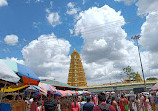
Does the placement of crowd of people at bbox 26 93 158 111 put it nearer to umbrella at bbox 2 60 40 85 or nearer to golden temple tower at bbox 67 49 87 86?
umbrella at bbox 2 60 40 85

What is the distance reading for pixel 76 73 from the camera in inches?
2606

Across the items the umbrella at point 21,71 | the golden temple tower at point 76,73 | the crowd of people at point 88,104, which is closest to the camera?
the crowd of people at point 88,104

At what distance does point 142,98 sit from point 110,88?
1526 inches

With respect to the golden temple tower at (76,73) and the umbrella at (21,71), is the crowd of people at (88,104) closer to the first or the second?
the umbrella at (21,71)

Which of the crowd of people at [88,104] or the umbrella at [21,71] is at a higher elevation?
the umbrella at [21,71]

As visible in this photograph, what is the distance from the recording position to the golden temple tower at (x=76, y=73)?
6366 centimetres

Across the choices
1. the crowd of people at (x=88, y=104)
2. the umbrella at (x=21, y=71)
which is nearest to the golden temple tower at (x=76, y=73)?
the crowd of people at (x=88, y=104)

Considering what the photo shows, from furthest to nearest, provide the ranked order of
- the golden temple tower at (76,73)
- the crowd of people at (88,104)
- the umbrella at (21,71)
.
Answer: the golden temple tower at (76,73) < the umbrella at (21,71) < the crowd of people at (88,104)

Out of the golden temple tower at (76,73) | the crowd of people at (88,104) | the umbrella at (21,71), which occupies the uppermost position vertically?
the golden temple tower at (76,73)

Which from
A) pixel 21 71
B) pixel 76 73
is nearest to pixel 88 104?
pixel 21 71

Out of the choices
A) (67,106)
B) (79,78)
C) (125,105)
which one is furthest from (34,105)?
(79,78)

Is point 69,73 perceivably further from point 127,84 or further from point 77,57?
point 127,84

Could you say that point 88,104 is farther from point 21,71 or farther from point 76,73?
point 76,73

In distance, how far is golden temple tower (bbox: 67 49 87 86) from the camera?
2506 inches
